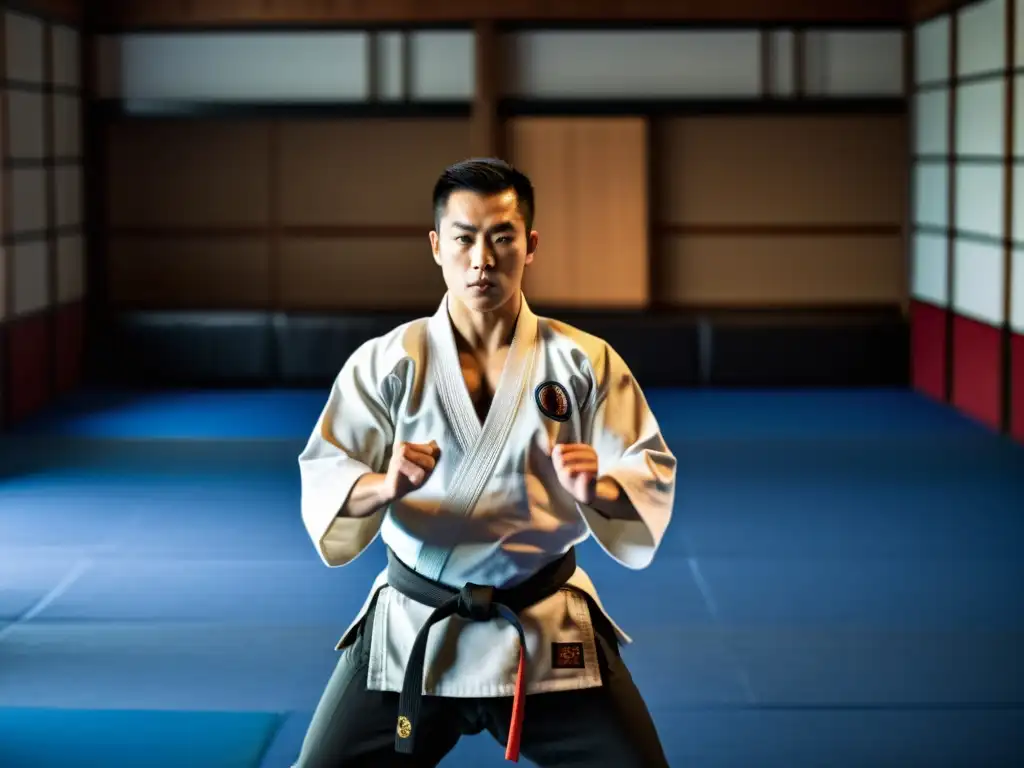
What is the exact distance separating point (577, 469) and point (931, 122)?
7283 mm

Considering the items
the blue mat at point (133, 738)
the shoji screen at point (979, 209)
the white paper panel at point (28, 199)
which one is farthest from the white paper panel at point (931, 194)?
the blue mat at point (133, 738)

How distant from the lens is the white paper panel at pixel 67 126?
28.5 feet

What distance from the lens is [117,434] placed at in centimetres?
746

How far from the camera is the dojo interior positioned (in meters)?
6.91

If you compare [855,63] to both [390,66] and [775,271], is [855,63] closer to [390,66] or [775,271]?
[775,271]

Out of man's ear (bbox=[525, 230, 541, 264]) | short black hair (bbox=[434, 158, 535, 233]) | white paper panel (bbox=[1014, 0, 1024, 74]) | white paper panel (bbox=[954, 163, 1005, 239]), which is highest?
white paper panel (bbox=[1014, 0, 1024, 74])

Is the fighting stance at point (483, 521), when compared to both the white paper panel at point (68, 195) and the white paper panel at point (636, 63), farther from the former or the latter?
the white paper panel at point (636, 63)

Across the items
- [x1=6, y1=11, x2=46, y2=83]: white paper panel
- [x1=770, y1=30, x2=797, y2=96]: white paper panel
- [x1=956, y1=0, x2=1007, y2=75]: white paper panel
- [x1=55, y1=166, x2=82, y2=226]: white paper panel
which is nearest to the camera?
[x1=956, y1=0, x2=1007, y2=75]: white paper panel

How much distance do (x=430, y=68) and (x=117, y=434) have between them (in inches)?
124

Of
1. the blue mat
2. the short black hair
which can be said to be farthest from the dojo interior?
the short black hair

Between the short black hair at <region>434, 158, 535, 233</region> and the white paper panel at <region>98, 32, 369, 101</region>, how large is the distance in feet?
23.2

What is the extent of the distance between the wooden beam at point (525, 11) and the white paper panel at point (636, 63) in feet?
0.44

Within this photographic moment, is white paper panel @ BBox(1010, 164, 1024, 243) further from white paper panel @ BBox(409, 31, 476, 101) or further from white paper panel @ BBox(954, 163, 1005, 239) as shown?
white paper panel @ BBox(409, 31, 476, 101)

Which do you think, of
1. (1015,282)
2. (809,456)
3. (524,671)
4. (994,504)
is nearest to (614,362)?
(524,671)
